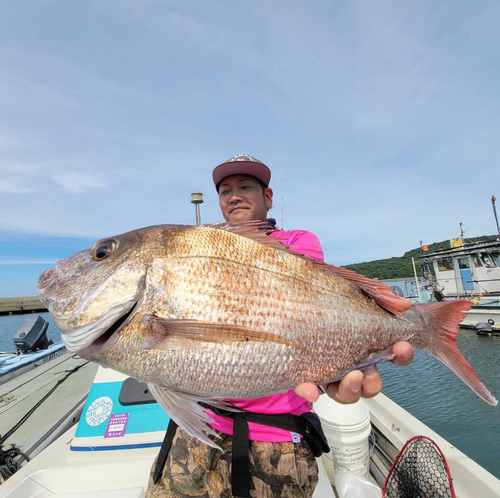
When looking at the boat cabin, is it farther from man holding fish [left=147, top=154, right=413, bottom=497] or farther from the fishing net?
man holding fish [left=147, top=154, right=413, bottom=497]

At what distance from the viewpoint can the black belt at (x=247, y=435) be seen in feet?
5.91

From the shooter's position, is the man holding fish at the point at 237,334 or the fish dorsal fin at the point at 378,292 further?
the fish dorsal fin at the point at 378,292

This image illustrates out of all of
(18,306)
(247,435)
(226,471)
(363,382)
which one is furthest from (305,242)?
(18,306)

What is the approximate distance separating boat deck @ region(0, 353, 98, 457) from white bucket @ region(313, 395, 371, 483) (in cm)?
355

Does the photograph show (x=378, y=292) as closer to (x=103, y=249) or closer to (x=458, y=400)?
(x=103, y=249)

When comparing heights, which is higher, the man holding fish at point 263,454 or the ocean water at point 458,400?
the man holding fish at point 263,454

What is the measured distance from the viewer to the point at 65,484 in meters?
2.93

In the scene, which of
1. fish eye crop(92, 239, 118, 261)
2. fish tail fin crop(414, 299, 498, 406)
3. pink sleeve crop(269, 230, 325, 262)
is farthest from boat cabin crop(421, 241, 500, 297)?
fish eye crop(92, 239, 118, 261)

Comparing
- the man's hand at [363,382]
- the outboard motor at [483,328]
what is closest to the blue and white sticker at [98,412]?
the man's hand at [363,382]

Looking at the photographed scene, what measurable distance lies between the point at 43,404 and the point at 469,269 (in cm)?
2174

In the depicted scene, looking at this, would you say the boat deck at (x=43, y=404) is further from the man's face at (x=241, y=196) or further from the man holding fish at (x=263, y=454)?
the man's face at (x=241, y=196)

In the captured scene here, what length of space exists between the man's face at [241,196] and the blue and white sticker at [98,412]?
265 centimetres

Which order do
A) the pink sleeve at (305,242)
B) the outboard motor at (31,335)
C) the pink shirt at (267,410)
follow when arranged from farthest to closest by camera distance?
the outboard motor at (31,335)
the pink sleeve at (305,242)
the pink shirt at (267,410)

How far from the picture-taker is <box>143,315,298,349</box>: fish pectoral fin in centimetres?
145
